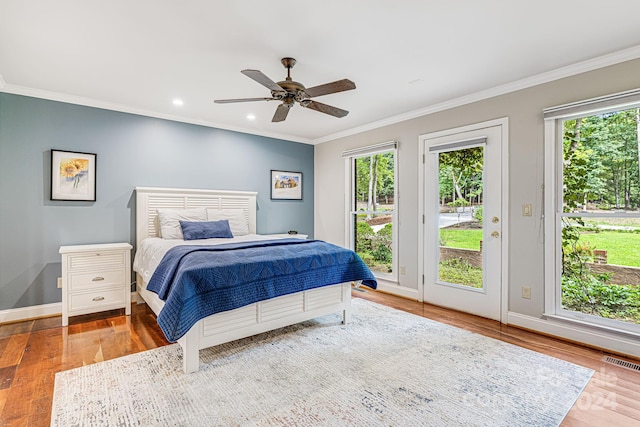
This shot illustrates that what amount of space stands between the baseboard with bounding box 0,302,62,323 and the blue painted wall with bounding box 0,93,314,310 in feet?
0.18

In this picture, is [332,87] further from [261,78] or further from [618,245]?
[618,245]

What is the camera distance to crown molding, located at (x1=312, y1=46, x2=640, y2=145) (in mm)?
2574

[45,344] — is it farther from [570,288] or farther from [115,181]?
[570,288]

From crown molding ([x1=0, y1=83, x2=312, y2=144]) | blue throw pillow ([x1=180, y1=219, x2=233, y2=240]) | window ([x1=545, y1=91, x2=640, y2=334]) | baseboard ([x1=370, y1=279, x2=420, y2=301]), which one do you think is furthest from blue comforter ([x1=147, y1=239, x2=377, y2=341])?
crown molding ([x1=0, y1=83, x2=312, y2=144])

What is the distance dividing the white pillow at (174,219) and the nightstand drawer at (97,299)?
0.78 metres

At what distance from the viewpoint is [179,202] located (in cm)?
425

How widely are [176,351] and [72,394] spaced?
2.32 ft

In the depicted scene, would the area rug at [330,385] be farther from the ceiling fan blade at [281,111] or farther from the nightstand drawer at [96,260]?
the ceiling fan blade at [281,111]

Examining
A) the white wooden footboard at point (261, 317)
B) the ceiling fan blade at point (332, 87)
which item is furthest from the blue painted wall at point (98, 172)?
the ceiling fan blade at point (332, 87)

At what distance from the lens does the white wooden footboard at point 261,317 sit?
7.46 feet

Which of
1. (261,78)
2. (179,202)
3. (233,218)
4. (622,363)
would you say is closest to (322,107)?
(261,78)

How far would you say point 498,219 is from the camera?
3.38 meters

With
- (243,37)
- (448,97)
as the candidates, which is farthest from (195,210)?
(448,97)

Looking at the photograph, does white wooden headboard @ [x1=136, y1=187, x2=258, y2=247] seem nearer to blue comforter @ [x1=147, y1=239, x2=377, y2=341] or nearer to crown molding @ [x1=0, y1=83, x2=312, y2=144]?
crown molding @ [x1=0, y1=83, x2=312, y2=144]
